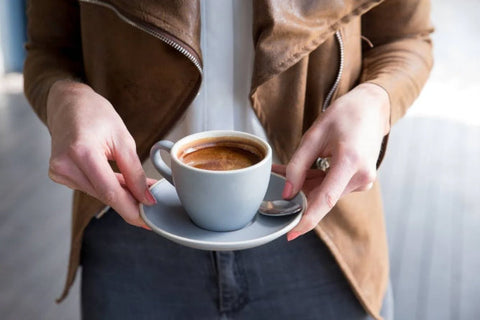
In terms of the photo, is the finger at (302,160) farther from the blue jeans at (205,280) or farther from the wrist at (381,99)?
the blue jeans at (205,280)

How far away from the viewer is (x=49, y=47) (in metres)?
0.94

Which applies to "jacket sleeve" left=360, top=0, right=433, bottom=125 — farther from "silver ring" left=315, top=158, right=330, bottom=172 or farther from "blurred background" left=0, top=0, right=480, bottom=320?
"blurred background" left=0, top=0, right=480, bottom=320

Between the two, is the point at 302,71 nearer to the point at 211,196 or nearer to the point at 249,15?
the point at 249,15

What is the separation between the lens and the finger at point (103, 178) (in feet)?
2.18

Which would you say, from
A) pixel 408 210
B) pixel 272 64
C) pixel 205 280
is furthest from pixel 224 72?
pixel 408 210

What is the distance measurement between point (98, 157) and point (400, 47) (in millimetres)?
515

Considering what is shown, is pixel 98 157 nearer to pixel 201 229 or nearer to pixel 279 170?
pixel 201 229

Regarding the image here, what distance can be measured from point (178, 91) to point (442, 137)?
2.48 m

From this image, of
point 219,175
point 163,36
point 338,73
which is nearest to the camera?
point 219,175

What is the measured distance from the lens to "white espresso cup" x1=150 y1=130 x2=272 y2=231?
26.0 inches

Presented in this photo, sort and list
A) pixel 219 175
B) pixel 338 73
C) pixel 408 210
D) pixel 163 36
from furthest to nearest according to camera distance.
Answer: pixel 408 210 → pixel 338 73 → pixel 163 36 → pixel 219 175

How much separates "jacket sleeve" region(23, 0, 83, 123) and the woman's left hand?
401 mm

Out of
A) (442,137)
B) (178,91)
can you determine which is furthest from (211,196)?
(442,137)

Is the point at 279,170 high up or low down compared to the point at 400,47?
down
